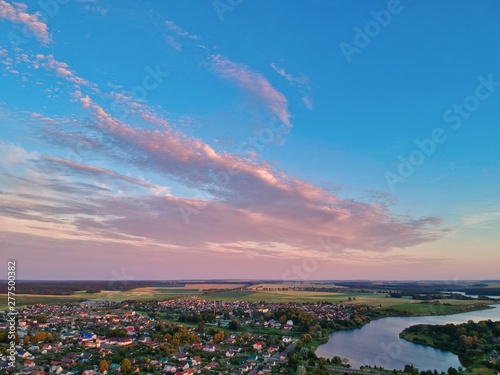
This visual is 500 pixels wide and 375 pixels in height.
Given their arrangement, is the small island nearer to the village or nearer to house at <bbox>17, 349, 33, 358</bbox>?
the village

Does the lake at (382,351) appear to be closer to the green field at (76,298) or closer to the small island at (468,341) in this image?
the small island at (468,341)

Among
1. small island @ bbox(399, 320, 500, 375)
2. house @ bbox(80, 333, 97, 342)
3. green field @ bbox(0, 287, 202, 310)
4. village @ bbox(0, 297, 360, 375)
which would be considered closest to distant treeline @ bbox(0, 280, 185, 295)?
green field @ bbox(0, 287, 202, 310)

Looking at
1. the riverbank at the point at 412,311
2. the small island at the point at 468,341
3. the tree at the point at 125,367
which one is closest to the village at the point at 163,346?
the tree at the point at 125,367

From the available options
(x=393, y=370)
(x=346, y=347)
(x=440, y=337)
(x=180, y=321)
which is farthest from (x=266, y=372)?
(x=180, y=321)

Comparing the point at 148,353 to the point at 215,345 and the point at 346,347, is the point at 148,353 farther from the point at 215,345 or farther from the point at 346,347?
the point at 346,347

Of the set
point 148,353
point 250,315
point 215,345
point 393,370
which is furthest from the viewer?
point 250,315

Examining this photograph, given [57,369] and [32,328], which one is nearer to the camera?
[57,369]
